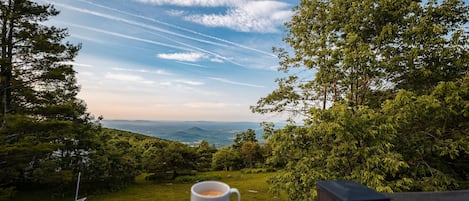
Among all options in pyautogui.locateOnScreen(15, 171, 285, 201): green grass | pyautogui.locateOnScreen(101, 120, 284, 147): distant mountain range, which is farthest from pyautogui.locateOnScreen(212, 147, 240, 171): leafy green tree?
pyautogui.locateOnScreen(15, 171, 285, 201): green grass

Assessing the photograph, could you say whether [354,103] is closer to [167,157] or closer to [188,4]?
[188,4]

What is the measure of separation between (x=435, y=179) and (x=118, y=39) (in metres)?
8.63

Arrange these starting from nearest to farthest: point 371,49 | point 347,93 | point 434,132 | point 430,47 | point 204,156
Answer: point 430,47 → point 434,132 → point 371,49 → point 347,93 → point 204,156

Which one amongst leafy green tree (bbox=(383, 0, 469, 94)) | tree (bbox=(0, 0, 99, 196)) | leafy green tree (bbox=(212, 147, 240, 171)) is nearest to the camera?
leafy green tree (bbox=(383, 0, 469, 94))

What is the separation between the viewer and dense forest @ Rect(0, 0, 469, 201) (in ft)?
12.8

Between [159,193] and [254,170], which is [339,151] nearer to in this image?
[159,193]

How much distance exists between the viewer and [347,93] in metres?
5.53

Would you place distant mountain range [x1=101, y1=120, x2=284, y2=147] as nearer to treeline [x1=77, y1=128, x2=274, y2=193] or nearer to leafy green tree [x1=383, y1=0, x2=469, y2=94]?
treeline [x1=77, y1=128, x2=274, y2=193]

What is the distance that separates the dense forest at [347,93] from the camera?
390 cm

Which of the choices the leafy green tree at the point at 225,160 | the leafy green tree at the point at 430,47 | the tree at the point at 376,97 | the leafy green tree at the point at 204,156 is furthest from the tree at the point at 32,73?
the leafy green tree at the point at 225,160

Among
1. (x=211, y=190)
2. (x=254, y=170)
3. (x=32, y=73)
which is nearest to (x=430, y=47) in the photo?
(x=211, y=190)

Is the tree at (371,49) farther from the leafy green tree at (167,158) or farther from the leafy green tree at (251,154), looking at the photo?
the leafy green tree at (251,154)

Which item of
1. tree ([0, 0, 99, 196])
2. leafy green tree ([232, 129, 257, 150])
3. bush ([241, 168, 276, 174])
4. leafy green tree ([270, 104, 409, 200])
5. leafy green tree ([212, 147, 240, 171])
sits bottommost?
bush ([241, 168, 276, 174])

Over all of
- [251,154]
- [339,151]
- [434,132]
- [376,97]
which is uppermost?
[376,97]
